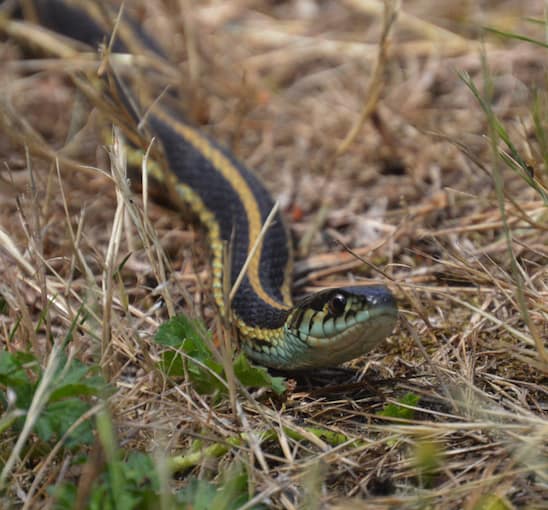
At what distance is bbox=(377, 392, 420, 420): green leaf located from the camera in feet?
7.27

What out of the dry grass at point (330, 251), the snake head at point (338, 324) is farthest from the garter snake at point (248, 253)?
the dry grass at point (330, 251)

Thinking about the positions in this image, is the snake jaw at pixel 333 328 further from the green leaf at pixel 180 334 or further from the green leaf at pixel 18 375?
the green leaf at pixel 18 375

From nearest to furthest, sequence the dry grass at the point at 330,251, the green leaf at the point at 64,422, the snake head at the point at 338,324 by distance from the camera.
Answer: the green leaf at the point at 64,422 < the dry grass at the point at 330,251 < the snake head at the point at 338,324

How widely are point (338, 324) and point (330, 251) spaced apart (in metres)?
1.19

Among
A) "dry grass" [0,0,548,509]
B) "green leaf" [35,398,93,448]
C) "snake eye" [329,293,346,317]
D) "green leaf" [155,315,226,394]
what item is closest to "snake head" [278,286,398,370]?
"snake eye" [329,293,346,317]

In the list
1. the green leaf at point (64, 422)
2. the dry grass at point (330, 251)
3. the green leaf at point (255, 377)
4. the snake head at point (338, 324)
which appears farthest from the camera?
the green leaf at point (255, 377)

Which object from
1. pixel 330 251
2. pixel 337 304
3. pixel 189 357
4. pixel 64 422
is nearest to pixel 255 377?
pixel 189 357

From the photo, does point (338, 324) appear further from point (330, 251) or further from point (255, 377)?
point (330, 251)

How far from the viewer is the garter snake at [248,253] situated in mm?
2236

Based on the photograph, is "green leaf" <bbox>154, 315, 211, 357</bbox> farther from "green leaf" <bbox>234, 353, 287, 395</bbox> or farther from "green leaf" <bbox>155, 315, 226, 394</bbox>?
"green leaf" <bbox>234, 353, 287, 395</bbox>

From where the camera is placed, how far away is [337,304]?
7.35ft

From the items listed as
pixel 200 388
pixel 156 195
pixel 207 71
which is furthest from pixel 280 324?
pixel 207 71

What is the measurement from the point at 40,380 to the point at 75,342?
177 millimetres

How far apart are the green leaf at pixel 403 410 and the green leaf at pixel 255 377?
Result: 0.33 m
